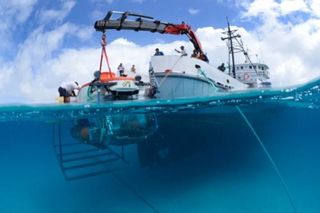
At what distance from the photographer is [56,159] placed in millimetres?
12922

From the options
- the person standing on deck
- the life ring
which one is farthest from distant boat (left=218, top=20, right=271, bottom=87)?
the person standing on deck

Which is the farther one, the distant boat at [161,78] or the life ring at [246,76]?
the life ring at [246,76]

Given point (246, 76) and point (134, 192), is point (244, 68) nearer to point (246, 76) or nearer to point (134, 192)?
point (246, 76)

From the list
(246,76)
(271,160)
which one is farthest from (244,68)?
(271,160)

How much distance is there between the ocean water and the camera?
A: 11.2 meters

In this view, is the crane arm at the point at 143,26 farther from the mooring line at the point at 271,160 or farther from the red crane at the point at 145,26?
the mooring line at the point at 271,160

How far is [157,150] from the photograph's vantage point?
40.3 ft

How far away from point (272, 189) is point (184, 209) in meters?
6.45

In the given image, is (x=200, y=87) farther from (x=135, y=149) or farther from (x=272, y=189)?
(x=272, y=189)

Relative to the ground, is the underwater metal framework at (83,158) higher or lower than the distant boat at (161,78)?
lower

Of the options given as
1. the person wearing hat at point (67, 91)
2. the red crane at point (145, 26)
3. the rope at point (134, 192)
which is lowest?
the rope at point (134, 192)

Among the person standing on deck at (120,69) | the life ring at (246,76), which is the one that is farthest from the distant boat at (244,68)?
the person standing on deck at (120,69)

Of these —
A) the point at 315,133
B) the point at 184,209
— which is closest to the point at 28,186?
the point at 184,209

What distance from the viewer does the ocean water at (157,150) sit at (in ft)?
36.7
